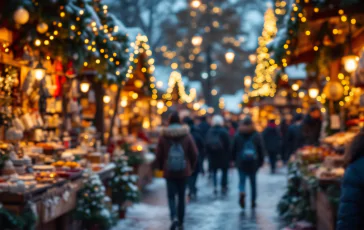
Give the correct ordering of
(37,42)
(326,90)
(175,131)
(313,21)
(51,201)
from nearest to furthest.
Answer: (51,201), (37,42), (175,131), (313,21), (326,90)

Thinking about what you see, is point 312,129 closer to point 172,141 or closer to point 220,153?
point 220,153

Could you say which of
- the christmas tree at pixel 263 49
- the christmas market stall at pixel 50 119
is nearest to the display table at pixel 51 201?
the christmas market stall at pixel 50 119

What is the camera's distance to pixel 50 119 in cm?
1388

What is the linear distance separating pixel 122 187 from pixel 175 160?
225 centimetres

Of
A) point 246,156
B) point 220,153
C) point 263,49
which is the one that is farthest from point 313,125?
point 246,156

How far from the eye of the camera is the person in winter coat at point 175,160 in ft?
36.5

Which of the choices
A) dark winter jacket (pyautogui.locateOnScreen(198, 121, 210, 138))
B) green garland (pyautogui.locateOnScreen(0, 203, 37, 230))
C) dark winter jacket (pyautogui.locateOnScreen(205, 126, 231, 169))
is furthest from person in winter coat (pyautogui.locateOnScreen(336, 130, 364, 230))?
dark winter jacket (pyautogui.locateOnScreen(198, 121, 210, 138))

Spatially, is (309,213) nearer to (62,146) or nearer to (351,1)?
(351,1)

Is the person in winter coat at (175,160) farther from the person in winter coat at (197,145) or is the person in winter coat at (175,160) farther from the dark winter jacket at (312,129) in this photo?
the dark winter jacket at (312,129)

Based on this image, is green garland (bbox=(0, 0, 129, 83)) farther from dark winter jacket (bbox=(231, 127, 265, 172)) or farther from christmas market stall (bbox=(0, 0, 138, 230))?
dark winter jacket (bbox=(231, 127, 265, 172))

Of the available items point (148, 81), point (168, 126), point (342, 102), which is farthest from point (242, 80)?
point (168, 126)

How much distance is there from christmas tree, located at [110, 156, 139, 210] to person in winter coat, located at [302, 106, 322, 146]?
5.90 m

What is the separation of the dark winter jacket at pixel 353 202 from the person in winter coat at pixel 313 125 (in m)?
12.1

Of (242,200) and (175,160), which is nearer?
(175,160)
